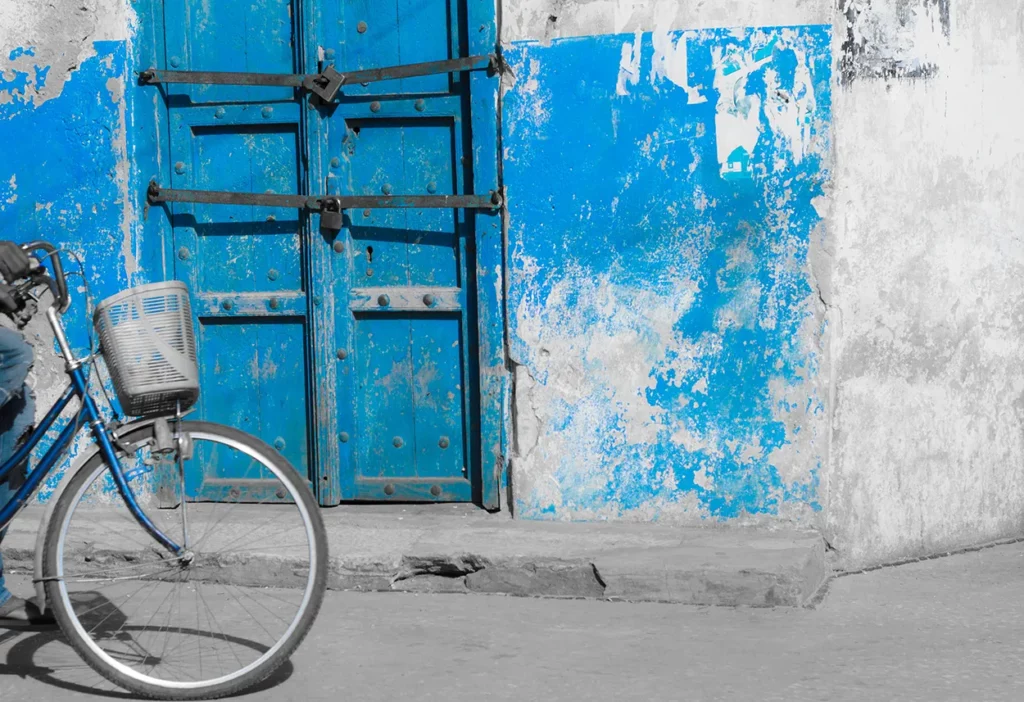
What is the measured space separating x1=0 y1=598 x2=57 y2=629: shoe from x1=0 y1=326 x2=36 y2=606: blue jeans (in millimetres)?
59

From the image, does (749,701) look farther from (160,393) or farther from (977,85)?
(977,85)

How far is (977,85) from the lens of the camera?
5176 mm

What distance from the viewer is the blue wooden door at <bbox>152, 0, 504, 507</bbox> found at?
5.27 meters

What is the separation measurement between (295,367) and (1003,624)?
2.81m

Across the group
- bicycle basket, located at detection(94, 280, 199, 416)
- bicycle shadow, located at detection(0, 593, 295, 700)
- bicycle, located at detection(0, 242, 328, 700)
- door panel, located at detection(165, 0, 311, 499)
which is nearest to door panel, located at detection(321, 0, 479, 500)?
door panel, located at detection(165, 0, 311, 499)

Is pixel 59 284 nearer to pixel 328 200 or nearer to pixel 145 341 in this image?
pixel 145 341

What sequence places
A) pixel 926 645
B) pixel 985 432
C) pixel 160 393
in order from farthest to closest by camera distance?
pixel 985 432
pixel 926 645
pixel 160 393

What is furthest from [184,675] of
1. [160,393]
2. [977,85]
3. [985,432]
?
[977,85]

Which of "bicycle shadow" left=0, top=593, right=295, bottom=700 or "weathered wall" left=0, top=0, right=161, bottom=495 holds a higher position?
"weathered wall" left=0, top=0, right=161, bottom=495

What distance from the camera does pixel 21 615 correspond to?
397 centimetres

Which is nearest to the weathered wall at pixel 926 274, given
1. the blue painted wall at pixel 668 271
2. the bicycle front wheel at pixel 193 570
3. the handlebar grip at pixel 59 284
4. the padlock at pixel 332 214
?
the blue painted wall at pixel 668 271

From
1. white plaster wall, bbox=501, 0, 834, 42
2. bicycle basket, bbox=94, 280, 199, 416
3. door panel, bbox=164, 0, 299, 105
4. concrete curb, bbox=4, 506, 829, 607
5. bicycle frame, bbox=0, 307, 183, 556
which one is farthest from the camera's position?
door panel, bbox=164, 0, 299, 105

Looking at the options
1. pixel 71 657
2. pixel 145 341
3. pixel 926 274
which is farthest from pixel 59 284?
pixel 926 274

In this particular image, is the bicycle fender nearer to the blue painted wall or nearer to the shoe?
the shoe
